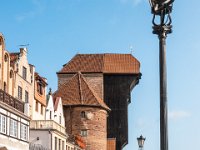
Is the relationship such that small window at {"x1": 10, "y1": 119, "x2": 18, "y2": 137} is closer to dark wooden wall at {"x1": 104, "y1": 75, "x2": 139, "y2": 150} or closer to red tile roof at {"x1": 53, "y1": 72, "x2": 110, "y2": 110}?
red tile roof at {"x1": 53, "y1": 72, "x2": 110, "y2": 110}

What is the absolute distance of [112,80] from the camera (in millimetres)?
78750

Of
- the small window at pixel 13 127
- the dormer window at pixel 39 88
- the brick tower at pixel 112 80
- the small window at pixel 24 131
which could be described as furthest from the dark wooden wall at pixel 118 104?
the small window at pixel 13 127

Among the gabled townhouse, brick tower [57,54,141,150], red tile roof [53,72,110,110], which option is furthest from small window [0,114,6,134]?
brick tower [57,54,141,150]

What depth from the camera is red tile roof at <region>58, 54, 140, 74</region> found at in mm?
78812

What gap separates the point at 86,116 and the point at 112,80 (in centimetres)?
→ 873

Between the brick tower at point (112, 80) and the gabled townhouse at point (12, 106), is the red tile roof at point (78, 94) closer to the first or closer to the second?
the brick tower at point (112, 80)

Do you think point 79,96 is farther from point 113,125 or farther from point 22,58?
point 22,58

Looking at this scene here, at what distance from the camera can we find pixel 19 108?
34.5 metres

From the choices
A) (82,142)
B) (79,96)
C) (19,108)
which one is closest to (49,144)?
(19,108)

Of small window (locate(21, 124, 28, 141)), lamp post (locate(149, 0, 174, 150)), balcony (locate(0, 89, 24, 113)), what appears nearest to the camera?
lamp post (locate(149, 0, 174, 150))

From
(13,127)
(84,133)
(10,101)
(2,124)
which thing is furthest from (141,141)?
(84,133)

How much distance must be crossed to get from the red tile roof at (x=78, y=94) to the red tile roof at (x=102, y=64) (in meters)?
3.16

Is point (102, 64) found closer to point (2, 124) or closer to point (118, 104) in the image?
point (118, 104)

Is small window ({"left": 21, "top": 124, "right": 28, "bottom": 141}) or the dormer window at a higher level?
the dormer window
